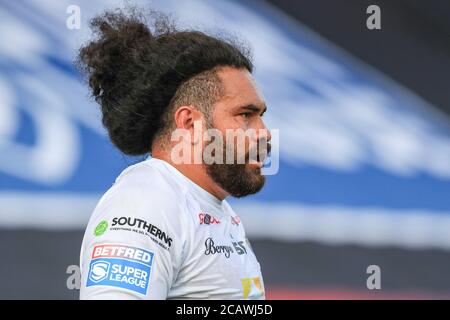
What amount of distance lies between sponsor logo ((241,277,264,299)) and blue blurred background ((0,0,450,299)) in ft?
4.74

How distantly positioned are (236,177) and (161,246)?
439 mm

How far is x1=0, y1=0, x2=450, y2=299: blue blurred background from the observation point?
3.33 meters

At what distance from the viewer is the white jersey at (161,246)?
162cm

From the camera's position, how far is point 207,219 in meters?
1.90

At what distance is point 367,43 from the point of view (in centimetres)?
363

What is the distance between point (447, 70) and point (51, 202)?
6.56ft

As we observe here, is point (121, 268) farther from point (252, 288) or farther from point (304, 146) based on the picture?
point (304, 146)

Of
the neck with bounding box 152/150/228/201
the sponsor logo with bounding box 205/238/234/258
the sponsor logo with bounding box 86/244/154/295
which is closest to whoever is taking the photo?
the sponsor logo with bounding box 86/244/154/295

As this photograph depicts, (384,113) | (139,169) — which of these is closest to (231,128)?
(139,169)

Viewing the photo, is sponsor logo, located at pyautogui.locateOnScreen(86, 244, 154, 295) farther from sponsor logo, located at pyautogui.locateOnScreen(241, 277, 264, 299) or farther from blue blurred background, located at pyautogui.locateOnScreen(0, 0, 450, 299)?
blue blurred background, located at pyautogui.locateOnScreen(0, 0, 450, 299)

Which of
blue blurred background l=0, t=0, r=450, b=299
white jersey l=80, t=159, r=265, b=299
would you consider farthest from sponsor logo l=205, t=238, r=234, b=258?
blue blurred background l=0, t=0, r=450, b=299

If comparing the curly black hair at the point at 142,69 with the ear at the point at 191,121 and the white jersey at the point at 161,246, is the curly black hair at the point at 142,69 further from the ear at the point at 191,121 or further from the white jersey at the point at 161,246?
the white jersey at the point at 161,246

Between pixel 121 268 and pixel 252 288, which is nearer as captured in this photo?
pixel 121 268

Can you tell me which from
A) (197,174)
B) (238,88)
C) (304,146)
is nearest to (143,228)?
(197,174)
